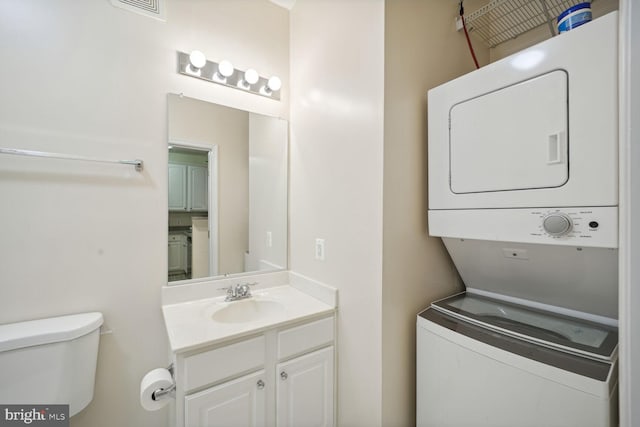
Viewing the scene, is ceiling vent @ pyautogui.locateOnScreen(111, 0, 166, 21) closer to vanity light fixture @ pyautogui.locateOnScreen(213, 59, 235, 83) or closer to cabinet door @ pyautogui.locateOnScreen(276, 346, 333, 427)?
vanity light fixture @ pyautogui.locateOnScreen(213, 59, 235, 83)

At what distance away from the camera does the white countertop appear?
1.15 m

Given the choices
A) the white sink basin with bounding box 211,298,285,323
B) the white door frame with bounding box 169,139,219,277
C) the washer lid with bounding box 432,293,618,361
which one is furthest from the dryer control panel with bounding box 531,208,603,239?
the white door frame with bounding box 169,139,219,277

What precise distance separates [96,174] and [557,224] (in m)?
2.05

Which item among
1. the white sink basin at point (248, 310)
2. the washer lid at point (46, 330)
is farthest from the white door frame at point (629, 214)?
the washer lid at point (46, 330)

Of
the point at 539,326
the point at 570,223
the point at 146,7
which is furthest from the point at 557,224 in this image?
the point at 146,7

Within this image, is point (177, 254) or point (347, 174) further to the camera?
point (177, 254)

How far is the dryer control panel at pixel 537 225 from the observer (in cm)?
79

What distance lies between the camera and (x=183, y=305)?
1.56 m

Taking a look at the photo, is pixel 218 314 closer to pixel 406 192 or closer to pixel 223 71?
pixel 406 192

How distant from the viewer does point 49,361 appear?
1135 millimetres

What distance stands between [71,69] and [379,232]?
5.76ft

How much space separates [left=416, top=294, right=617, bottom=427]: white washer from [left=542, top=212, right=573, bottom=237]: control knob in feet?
1.34

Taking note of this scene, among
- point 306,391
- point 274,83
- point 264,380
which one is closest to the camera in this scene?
point 264,380

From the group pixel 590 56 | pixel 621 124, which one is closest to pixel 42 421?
pixel 621 124
